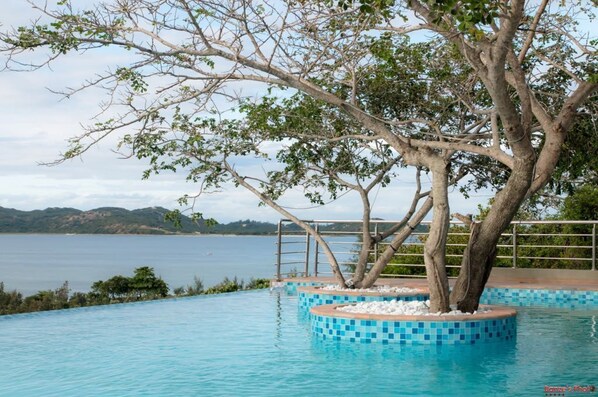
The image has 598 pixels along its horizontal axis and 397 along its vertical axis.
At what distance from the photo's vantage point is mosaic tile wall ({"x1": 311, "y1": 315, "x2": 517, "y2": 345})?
895 centimetres

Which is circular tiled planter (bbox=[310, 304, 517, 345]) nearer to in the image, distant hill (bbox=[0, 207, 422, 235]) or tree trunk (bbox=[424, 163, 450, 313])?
tree trunk (bbox=[424, 163, 450, 313])

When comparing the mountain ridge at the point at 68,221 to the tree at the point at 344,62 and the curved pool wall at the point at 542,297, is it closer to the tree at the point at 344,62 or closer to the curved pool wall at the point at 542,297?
the curved pool wall at the point at 542,297

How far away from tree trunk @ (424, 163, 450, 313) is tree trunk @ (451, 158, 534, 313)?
1.12ft

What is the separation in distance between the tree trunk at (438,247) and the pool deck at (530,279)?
4754 millimetres

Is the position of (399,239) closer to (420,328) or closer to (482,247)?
(482,247)

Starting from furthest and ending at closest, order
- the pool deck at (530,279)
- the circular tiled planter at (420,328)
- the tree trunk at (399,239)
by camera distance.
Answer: the pool deck at (530,279)
the tree trunk at (399,239)
the circular tiled planter at (420,328)

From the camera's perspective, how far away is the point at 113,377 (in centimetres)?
725

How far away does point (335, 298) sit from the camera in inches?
490

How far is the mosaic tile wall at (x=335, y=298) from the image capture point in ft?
39.5

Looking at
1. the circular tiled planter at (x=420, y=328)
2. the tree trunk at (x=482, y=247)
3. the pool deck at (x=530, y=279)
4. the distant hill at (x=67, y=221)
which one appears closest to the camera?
the circular tiled planter at (x=420, y=328)

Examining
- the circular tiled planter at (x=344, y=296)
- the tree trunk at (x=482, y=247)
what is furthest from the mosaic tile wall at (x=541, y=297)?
the tree trunk at (x=482, y=247)

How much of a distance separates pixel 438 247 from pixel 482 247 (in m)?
0.60

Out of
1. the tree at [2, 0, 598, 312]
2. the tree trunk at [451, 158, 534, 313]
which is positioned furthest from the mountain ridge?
the tree trunk at [451, 158, 534, 313]

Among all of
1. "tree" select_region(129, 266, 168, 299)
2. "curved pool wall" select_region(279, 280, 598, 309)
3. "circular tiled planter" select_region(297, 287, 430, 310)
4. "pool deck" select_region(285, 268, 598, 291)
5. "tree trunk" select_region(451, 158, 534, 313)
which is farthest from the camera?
"tree" select_region(129, 266, 168, 299)
